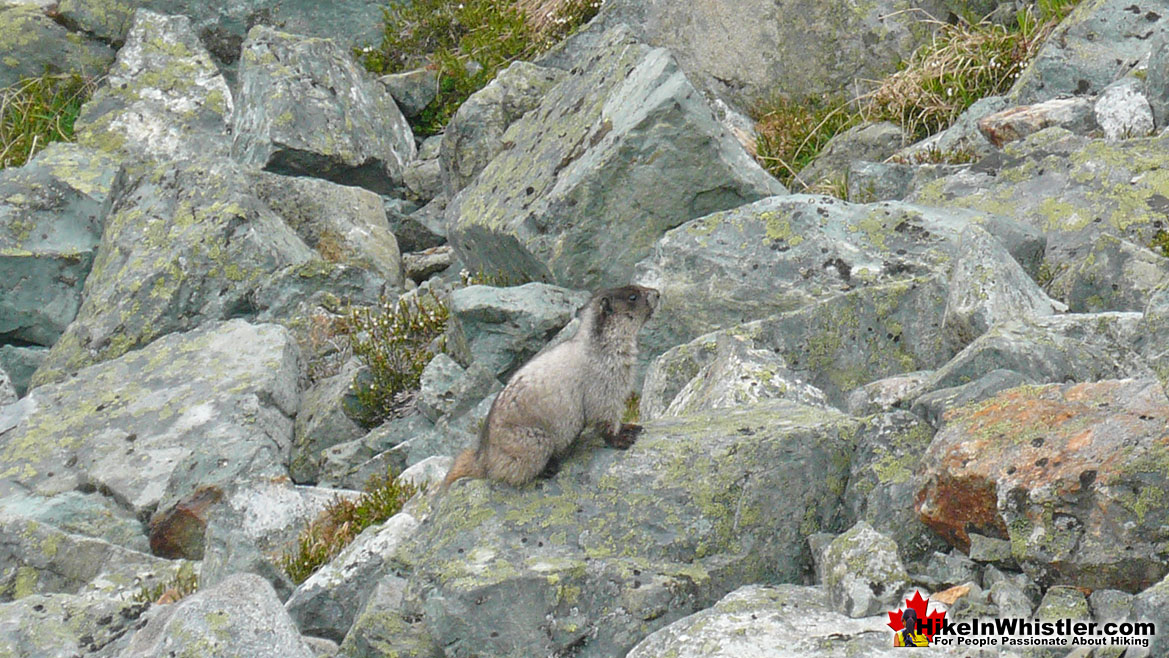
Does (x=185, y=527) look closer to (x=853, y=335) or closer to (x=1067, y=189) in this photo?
(x=853, y=335)

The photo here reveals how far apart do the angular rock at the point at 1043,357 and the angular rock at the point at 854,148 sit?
7.34 meters

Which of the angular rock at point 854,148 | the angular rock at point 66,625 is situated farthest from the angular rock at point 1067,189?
the angular rock at point 66,625

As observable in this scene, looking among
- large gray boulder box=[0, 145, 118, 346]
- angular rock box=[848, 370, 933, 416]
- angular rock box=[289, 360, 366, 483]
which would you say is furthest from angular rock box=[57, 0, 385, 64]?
angular rock box=[848, 370, 933, 416]

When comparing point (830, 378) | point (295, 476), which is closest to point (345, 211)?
point (295, 476)

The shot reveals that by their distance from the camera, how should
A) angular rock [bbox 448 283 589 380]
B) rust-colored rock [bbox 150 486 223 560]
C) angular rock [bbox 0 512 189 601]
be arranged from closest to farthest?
angular rock [bbox 0 512 189 601], rust-colored rock [bbox 150 486 223 560], angular rock [bbox 448 283 589 380]

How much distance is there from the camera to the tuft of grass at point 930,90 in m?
16.4

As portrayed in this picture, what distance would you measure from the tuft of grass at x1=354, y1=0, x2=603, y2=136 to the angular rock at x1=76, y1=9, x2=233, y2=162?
2435 millimetres

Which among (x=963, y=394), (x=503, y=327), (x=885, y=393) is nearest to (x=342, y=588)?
A: (x=885, y=393)

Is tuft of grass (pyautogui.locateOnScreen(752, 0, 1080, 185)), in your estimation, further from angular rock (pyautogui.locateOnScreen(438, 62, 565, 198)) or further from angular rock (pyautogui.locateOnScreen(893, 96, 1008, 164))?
angular rock (pyautogui.locateOnScreen(438, 62, 565, 198))

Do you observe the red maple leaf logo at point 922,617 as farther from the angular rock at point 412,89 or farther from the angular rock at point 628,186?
the angular rock at point 412,89

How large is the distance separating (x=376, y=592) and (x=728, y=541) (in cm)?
214

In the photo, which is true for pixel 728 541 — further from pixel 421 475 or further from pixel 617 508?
pixel 421 475

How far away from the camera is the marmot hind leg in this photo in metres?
8.18

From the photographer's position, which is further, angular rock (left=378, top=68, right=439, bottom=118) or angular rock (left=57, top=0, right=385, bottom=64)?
angular rock (left=57, top=0, right=385, bottom=64)
